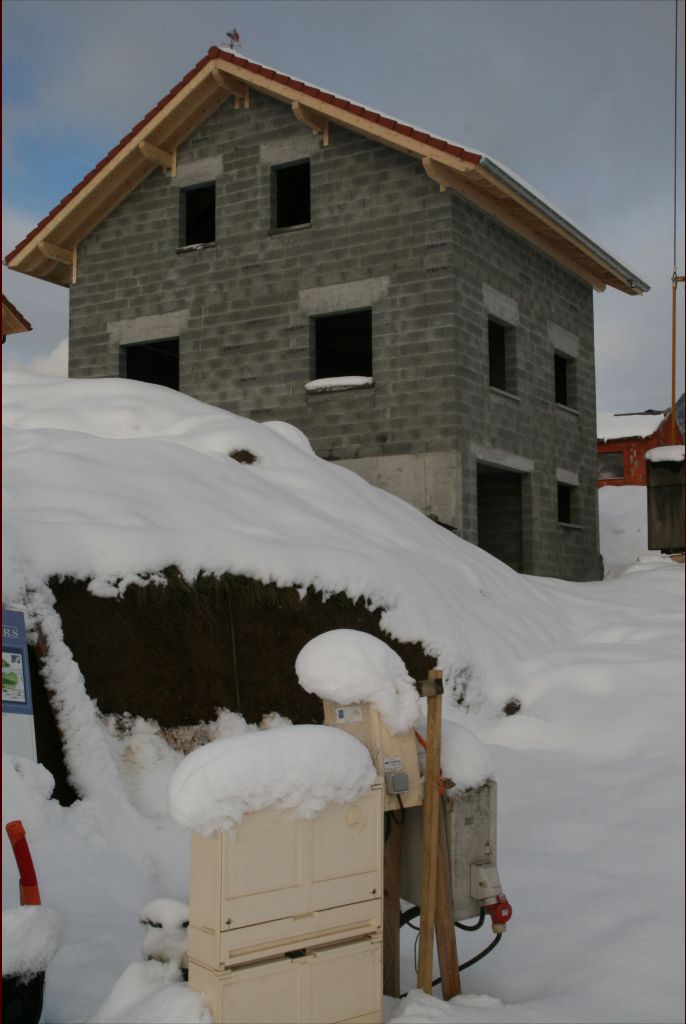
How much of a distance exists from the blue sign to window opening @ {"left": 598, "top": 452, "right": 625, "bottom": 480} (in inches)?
1216

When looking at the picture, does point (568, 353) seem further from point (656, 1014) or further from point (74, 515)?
point (656, 1014)

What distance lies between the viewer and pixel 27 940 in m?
3.53

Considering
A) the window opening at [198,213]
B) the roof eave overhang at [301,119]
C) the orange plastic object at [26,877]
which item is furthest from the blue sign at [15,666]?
the window opening at [198,213]

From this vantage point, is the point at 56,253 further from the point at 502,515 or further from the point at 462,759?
the point at 462,759

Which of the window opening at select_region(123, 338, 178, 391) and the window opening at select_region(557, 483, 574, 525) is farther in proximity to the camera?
the window opening at select_region(557, 483, 574, 525)

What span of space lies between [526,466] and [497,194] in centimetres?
401

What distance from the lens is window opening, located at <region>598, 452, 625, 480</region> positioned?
3491 centimetres

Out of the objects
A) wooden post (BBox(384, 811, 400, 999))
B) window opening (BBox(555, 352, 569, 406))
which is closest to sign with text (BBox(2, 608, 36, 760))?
wooden post (BBox(384, 811, 400, 999))

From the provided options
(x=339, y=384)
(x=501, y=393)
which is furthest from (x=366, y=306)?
(x=501, y=393)

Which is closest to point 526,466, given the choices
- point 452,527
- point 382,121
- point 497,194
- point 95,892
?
point 452,527

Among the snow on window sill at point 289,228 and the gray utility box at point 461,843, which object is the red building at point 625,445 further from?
the gray utility box at point 461,843

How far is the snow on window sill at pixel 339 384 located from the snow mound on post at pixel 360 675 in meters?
10.8

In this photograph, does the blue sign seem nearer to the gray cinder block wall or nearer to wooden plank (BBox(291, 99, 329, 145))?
the gray cinder block wall

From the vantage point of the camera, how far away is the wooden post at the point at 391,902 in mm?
4379
